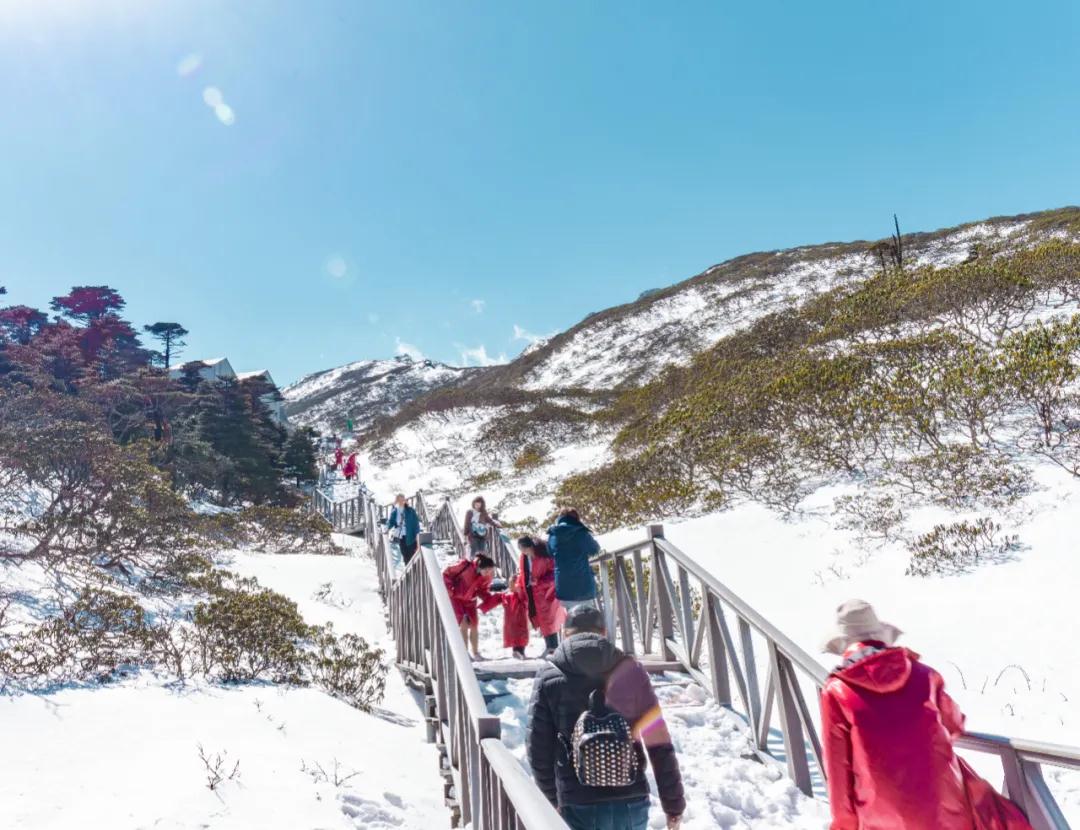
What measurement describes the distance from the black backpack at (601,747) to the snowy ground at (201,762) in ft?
5.36

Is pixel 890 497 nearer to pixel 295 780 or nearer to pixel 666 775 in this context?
pixel 666 775

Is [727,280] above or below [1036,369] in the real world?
above

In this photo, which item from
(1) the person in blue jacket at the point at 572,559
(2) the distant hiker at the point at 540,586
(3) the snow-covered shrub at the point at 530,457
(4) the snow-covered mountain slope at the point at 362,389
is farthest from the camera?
(4) the snow-covered mountain slope at the point at 362,389

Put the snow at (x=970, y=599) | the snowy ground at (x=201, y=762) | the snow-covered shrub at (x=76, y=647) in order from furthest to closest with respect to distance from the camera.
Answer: the snow at (x=970, y=599) < the snow-covered shrub at (x=76, y=647) < the snowy ground at (x=201, y=762)

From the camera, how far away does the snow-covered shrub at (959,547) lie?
24.9 feet

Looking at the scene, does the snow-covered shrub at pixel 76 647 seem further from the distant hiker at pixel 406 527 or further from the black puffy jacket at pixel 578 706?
the black puffy jacket at pixel 578 706

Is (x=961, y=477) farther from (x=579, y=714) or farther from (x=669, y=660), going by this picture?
(x=579, y=714)

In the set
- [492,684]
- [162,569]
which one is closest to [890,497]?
[492,684]

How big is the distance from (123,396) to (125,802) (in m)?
22.9

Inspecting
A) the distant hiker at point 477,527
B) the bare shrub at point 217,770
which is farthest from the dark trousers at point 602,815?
the distant hiker at point 477,527

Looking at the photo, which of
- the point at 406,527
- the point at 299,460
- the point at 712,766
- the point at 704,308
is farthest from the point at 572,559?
the point at 704,308

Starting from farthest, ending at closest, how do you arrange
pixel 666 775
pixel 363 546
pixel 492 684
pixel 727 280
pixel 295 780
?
pixel 727 280 < pixel 363 546 < pixel 492 684 < pixel 295 780 < pixel 666 775

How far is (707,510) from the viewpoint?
1280 cm

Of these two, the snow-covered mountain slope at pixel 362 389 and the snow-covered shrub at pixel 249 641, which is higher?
the snow-covered mountain slope at pixel 362 389
